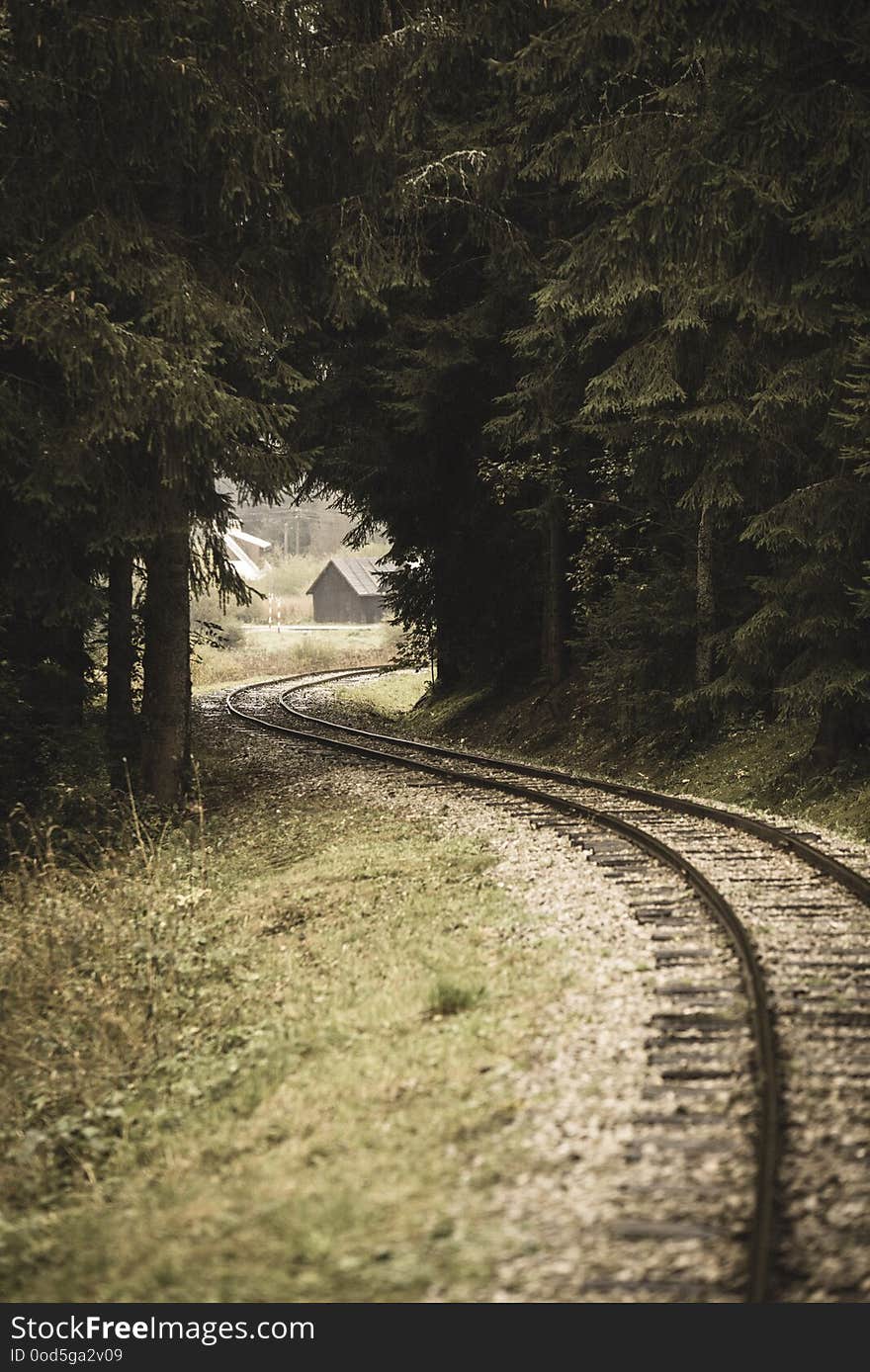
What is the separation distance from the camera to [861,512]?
11727 mm

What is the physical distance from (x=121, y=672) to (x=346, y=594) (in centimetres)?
6404

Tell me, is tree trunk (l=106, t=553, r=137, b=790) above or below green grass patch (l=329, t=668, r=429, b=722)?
above

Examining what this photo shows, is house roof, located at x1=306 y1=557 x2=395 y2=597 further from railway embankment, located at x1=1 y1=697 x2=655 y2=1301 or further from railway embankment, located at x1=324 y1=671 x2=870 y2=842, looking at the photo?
railway embankment, located at x1=1 y1=697 x2=655 y2=1301

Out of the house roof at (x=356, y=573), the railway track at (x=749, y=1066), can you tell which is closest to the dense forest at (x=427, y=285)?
the railway track at (x=749, y=1066)

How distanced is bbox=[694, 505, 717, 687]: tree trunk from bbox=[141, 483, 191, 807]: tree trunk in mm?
6883

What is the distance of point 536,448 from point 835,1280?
1649cm

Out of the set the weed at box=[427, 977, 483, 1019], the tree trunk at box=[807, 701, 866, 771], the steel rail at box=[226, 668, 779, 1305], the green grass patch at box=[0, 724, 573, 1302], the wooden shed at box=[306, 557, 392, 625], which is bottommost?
the green grass patch at box=[0, 724, 573, 1302]

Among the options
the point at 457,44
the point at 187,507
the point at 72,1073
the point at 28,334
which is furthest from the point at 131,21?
the point at 72,1073

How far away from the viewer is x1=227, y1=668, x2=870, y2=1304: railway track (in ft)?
13.8

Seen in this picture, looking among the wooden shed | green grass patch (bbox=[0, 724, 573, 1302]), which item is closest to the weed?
green grass patch (bbox=[0, 724, 573, 1302])

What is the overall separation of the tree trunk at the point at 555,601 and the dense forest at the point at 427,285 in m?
2.54

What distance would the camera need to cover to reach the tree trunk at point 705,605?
15.4m

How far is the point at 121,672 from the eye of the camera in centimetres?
1805
